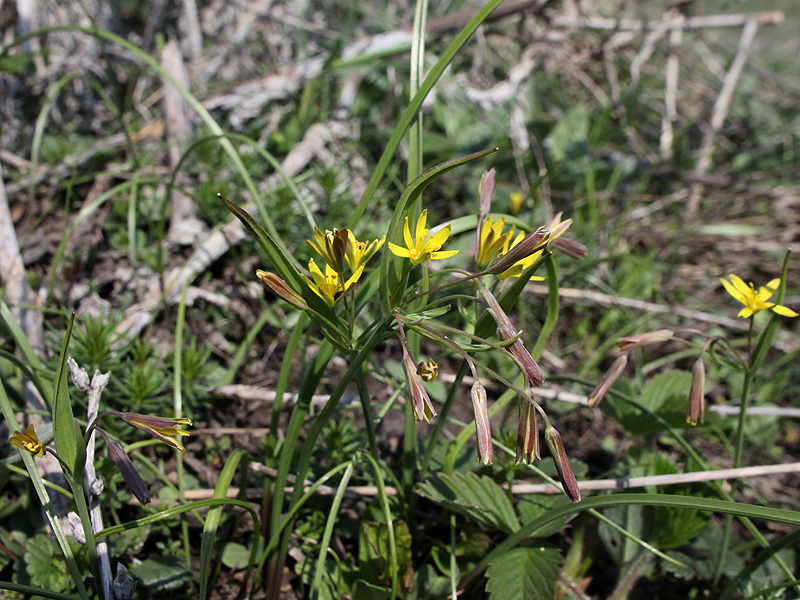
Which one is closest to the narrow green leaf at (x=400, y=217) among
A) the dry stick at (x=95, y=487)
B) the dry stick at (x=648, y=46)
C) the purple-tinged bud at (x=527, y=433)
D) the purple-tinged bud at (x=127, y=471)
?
the purple-tinged bud at (x=527, y=433)

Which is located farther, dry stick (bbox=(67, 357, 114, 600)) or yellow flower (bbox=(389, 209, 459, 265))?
dry stick (bbox=(67, 357, 114, 600))

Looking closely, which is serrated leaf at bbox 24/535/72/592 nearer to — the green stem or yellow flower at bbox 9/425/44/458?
yellow flower at bbox 9/425/44/458

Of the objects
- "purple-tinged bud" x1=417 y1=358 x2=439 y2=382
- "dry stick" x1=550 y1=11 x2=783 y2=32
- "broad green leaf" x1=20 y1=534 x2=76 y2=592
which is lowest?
"broad green leaf" x1=20 y1=534 x2=76 y2=592

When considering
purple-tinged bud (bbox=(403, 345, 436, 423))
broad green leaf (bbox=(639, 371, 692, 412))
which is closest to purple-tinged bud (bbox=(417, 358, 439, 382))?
purple-tinged bud (bbox=(403, 345, 436, 423))

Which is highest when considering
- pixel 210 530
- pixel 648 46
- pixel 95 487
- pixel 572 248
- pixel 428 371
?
pixel 648 46

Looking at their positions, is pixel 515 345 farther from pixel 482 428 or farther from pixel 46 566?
pixel 46 566

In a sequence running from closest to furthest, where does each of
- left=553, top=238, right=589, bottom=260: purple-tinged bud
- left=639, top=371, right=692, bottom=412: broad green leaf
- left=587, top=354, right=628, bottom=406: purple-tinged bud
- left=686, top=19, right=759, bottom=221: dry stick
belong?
left=553, top=238, right=589, bottom=260: purple-tinged bud, left=587, top=354, right=628, bottom=406: purple-tinged bud, left=639, top=371, right=692, bottom=412: broad green leaf, left=686, top=19, right=759, bottom=221: dry stick

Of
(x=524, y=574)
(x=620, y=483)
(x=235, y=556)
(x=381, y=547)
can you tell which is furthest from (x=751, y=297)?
(x=235, y=556)
